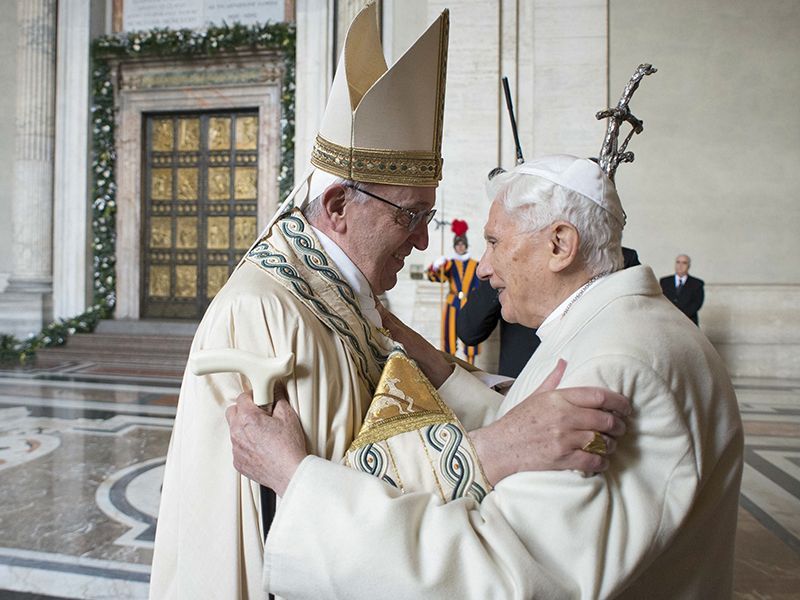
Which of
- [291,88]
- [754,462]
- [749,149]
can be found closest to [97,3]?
[291,88]

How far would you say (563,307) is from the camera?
1.57m

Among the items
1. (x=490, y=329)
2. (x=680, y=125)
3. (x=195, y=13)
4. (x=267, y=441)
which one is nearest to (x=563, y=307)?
(x=267, y=441)

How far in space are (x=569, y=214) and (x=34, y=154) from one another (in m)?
10.9

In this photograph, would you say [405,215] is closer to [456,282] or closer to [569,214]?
[569,214]

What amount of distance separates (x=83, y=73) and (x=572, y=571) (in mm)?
11371

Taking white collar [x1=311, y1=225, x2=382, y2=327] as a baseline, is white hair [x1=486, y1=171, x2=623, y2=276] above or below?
above

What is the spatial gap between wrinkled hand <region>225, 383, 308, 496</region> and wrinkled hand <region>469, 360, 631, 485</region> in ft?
1.27

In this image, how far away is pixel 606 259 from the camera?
4.97ft

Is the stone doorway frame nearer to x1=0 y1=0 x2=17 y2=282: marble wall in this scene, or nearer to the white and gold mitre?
x1=0 y1=0 x2=17 y2=282: marble wall

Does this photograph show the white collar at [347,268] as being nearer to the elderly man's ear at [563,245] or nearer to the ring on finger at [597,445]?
the elderly man's ear at [563,245]

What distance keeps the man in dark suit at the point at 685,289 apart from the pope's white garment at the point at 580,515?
24.5 ft

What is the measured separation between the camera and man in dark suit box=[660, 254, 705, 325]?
834cm

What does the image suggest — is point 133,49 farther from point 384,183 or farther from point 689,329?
point 689,329

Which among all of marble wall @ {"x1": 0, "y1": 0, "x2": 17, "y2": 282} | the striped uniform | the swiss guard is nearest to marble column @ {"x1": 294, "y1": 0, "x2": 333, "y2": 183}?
the swiss guard
